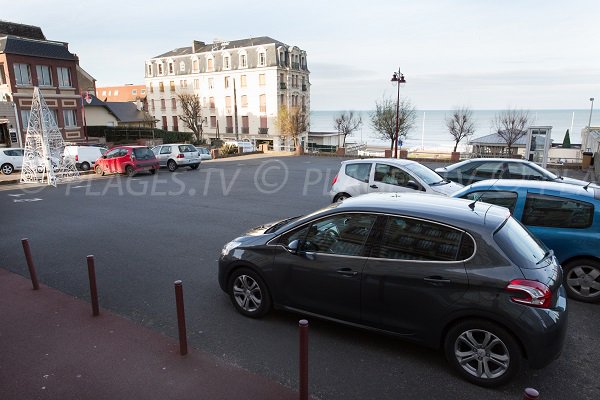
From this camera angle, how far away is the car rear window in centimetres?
2159

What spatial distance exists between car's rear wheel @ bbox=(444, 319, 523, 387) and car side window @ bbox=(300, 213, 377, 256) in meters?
1.23

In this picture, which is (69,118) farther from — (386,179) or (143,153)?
(386,179)

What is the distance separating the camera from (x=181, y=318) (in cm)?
424

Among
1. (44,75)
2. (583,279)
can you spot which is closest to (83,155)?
(44,75)

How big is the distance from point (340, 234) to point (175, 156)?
21.3 metres

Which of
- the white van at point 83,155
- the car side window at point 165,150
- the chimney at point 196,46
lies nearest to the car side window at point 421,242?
the car side window at point 165,150

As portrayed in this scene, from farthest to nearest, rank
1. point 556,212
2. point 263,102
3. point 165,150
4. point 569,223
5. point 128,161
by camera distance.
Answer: point 263,102 → point 165,150 → point 128,161 → point 556,212 → point 569,223

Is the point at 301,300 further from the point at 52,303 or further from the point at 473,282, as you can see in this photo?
the point at 52,303

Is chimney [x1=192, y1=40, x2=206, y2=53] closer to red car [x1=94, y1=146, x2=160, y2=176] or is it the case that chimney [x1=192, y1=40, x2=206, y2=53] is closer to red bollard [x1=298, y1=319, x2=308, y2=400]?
red car [x1=94, y1=146, x2=160, y2=176]

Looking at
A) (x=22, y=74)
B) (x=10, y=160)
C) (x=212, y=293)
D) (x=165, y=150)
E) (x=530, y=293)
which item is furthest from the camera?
(x=22, y=74)

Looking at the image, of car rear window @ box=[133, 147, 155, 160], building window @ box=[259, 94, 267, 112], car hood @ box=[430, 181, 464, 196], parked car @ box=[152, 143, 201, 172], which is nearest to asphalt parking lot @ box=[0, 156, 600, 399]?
car hood @ box=[430, 181, 464, 196]

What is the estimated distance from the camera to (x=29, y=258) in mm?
6062

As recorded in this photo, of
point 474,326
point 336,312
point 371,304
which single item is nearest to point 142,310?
point 336,312

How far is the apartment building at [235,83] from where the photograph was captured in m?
59.5
